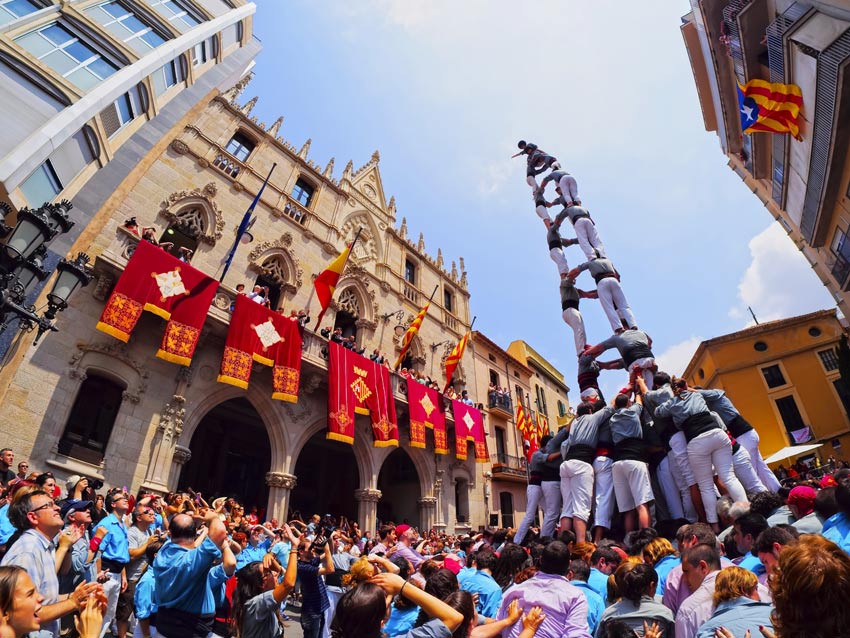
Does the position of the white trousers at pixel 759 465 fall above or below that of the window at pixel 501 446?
below

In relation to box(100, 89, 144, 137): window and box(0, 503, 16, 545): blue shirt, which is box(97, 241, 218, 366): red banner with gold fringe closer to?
box(100, 89, 144, 137): window

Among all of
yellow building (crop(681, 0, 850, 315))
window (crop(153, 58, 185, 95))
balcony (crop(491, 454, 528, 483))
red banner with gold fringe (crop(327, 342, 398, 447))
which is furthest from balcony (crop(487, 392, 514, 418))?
window (crop(153, 58, 185, 95))

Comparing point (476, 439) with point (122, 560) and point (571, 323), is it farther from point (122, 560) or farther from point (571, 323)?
point (122, 560)

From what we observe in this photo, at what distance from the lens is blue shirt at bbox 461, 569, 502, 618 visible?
349cm

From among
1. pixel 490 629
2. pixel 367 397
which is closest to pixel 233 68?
pixel 367 397

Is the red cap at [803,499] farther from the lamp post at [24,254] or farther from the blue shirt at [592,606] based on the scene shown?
the lamp post at [24,254]

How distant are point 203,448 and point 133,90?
11236mm

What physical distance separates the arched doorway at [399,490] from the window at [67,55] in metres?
16.0

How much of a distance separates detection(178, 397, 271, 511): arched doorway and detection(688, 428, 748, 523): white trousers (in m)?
13.3

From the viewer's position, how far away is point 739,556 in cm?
391

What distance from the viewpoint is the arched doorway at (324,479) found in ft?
56.9

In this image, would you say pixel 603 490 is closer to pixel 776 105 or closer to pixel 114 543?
pixel 114 543

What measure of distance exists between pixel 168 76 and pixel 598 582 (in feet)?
58.2

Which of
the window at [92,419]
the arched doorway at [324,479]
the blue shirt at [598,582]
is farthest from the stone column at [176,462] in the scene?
the blue shirt at [598,582]
